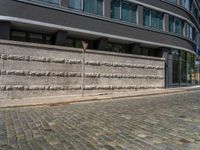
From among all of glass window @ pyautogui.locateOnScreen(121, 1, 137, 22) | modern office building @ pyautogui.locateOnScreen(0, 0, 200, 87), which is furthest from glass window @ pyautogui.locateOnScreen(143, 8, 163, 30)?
glass window @ pyautogui.locateOnScreen(121, 1, 137, 22)

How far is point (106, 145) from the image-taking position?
19.6ft

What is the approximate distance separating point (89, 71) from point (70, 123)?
10737 mm

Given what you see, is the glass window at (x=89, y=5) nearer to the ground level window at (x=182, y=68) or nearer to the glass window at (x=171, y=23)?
the glass window at (x=171, y=23)

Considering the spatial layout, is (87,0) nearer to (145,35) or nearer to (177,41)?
(145,35)

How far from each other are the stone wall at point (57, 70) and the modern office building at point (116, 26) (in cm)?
258

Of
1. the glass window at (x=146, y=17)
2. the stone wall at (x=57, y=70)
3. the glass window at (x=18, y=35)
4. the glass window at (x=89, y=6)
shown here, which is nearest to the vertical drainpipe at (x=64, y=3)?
the glass window at (x=89, y=6)

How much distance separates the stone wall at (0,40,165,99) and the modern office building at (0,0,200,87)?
258 centimetres

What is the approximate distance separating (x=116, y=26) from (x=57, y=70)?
870cm

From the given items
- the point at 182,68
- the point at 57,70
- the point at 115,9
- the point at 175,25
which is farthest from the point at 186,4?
the point at 57,70

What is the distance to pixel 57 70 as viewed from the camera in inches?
675

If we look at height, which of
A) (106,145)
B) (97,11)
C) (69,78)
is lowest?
(106,145)

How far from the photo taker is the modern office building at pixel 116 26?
60.5ft

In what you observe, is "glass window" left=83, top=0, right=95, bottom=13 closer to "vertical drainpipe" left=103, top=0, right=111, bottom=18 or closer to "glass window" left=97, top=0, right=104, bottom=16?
"glass window" left=97, top=0, right=104, bottom=16

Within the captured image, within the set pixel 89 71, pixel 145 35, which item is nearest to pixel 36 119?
pixel 89 71
